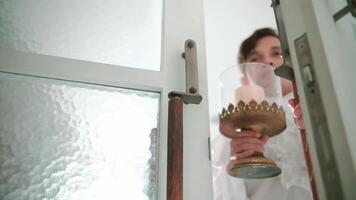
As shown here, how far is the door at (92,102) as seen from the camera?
579 millimetres

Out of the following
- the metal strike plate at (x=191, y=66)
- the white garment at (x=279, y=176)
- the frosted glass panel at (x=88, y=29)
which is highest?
the frosted glass panel at (x=88, y=29)

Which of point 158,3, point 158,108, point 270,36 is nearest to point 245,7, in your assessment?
point 270,36

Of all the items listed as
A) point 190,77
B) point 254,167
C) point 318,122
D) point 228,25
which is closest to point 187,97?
point 190,77

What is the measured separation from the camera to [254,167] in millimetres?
614

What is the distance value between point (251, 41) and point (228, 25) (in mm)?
96

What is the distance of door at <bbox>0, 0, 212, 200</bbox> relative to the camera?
58 cm

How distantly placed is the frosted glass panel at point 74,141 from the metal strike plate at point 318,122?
31cm

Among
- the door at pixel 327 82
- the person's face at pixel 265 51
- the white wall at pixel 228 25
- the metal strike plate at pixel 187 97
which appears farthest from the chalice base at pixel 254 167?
the person's face at pixel 265 51

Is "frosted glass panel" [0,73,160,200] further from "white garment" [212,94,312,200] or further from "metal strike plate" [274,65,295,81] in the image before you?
"white garment" [212,94,312,200]

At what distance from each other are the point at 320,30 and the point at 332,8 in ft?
0.21

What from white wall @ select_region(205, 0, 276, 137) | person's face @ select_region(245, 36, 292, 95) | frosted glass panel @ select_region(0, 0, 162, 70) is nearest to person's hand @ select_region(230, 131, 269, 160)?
frosted glass panel @ select_region(0, 0, 162, 70)

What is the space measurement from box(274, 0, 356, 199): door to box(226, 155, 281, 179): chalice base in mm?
234

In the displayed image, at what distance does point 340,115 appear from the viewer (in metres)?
0.36

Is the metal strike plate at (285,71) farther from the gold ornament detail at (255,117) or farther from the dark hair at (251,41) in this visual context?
the dark hair at (251,41)
